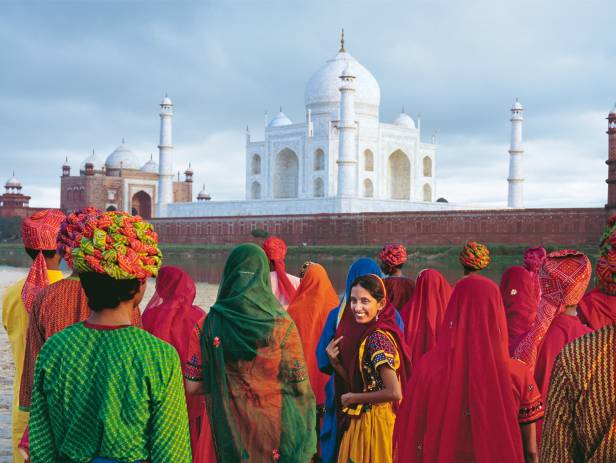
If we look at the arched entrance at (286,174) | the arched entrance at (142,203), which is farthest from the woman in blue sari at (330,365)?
the arched entrance at (142,203)

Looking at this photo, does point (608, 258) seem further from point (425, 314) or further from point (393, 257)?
point (393, 257)

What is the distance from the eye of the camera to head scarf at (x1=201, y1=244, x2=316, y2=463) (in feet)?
8.27

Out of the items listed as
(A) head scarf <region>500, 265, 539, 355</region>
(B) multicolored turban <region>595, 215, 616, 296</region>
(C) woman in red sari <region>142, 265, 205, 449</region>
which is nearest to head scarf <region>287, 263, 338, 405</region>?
(C) woman in red sari <region>142, 265, 205, 449</region>

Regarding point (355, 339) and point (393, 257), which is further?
point (393, 257)

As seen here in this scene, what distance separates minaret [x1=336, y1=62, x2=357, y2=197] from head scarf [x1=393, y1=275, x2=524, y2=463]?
26.9 m

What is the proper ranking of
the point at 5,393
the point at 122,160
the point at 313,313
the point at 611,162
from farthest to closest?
the point at 122,160 → the point at 611,162 → the point at 5,393 → the point at 313,313

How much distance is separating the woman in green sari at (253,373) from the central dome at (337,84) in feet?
105

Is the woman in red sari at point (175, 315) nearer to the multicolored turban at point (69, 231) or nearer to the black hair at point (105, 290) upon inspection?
the multicolored turban at point (69, 231)

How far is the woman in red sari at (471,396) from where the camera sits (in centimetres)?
257

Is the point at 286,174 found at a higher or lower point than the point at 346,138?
lower

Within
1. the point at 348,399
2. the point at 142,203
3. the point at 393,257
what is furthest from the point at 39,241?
the point at 142,203

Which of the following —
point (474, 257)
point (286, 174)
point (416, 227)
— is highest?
point (286, 174)

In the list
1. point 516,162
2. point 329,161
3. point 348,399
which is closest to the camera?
point 348,399

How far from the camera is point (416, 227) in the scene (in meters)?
28.2
